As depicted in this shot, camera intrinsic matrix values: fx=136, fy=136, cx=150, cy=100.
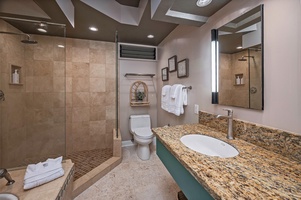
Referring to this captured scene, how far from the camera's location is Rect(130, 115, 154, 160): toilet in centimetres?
234

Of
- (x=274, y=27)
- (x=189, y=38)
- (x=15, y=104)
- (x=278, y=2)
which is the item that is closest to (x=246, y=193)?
(x=274, y=27)

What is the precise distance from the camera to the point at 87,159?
238 cm

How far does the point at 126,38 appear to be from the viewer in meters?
2.63

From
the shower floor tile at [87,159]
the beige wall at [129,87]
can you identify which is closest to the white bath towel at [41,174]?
the shower floor tile at [87,159]

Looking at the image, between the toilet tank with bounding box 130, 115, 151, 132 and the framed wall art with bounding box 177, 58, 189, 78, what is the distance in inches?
47.9

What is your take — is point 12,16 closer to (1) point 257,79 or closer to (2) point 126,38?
(2) point 126,38

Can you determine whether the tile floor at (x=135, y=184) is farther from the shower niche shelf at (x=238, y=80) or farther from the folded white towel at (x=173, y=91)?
the shower niche shelf at (x=238, y=80)

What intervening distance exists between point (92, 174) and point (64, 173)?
500 mm

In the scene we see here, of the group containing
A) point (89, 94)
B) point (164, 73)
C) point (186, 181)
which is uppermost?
point (164, 73)

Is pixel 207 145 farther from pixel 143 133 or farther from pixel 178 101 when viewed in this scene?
pixel 143 133

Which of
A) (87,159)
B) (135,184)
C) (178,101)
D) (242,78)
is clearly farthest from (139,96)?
(242,78)

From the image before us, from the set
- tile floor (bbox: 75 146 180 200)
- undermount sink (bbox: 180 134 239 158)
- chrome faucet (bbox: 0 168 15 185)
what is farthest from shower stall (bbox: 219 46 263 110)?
chrome faucet (bbox: 0 168 15 185)

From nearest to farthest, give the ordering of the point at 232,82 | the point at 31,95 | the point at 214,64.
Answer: the point at 232,82 → the point at 214,64 → the point at 31,95

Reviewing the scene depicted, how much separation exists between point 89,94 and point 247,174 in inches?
108
